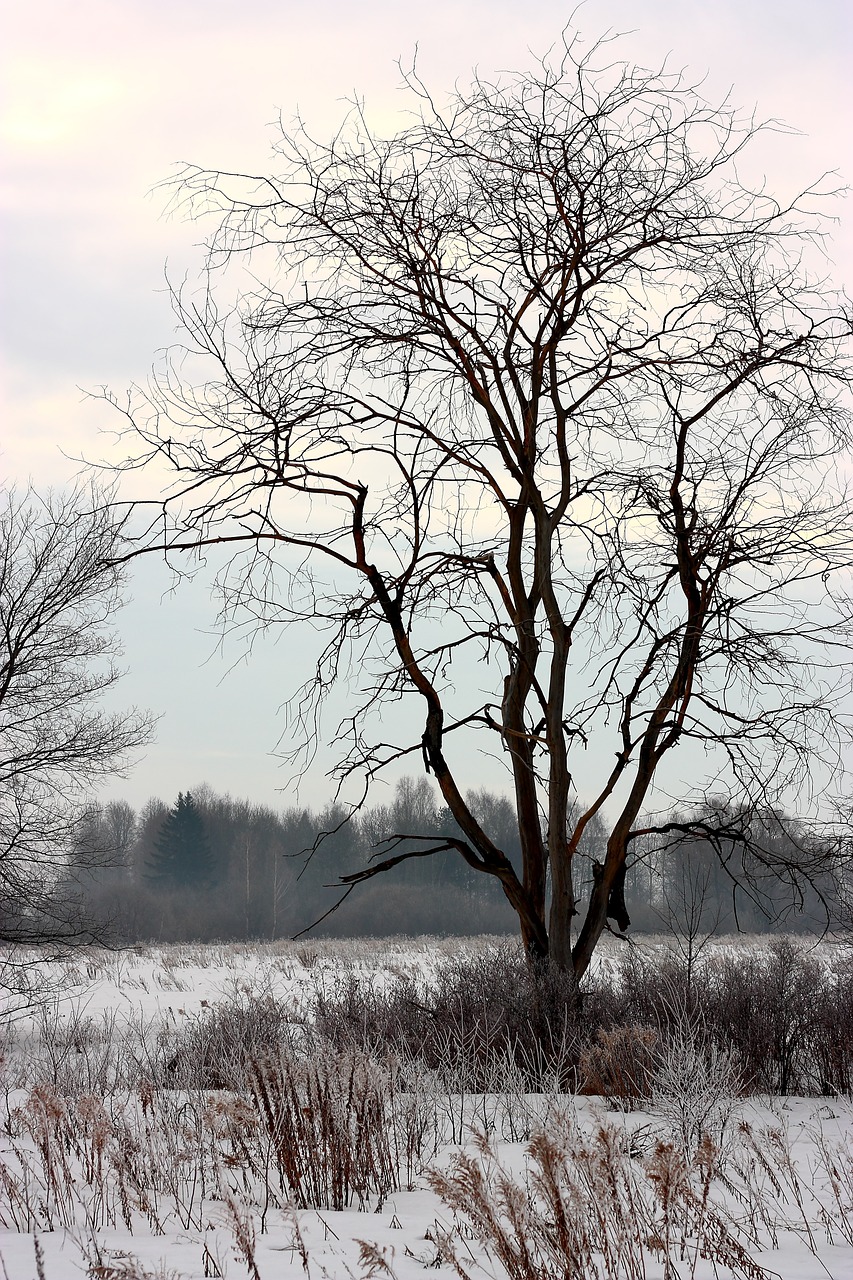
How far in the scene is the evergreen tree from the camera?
77.0m

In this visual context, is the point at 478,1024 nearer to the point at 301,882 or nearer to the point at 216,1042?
the point at 216,1042

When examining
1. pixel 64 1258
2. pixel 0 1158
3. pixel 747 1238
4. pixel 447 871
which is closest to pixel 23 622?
pixel 0 1158

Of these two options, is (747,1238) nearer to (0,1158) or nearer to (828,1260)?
(828,1260)

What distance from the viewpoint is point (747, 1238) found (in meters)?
3.84

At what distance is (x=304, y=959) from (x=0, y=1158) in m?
19.0

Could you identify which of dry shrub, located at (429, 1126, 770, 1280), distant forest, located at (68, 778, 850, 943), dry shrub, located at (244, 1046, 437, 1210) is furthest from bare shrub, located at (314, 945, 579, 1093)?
distant forest, located at (68, 778, 850, 943)

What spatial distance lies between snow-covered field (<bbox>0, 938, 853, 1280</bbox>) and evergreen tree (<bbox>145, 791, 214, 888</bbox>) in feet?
240

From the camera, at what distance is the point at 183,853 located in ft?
255

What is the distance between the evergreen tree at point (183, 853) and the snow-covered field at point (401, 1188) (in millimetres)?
73114

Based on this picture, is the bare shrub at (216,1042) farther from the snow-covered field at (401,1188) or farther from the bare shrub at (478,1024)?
the snow-covered field at (401,1188)

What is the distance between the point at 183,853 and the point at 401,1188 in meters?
76.5

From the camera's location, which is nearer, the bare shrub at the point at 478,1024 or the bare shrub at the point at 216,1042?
the bare shrub at the point at 478,1024

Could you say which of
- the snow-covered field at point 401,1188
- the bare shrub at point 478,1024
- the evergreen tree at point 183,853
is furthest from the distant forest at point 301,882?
the snow-covered field at point 401,1188

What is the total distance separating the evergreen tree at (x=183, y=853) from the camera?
253 ft
